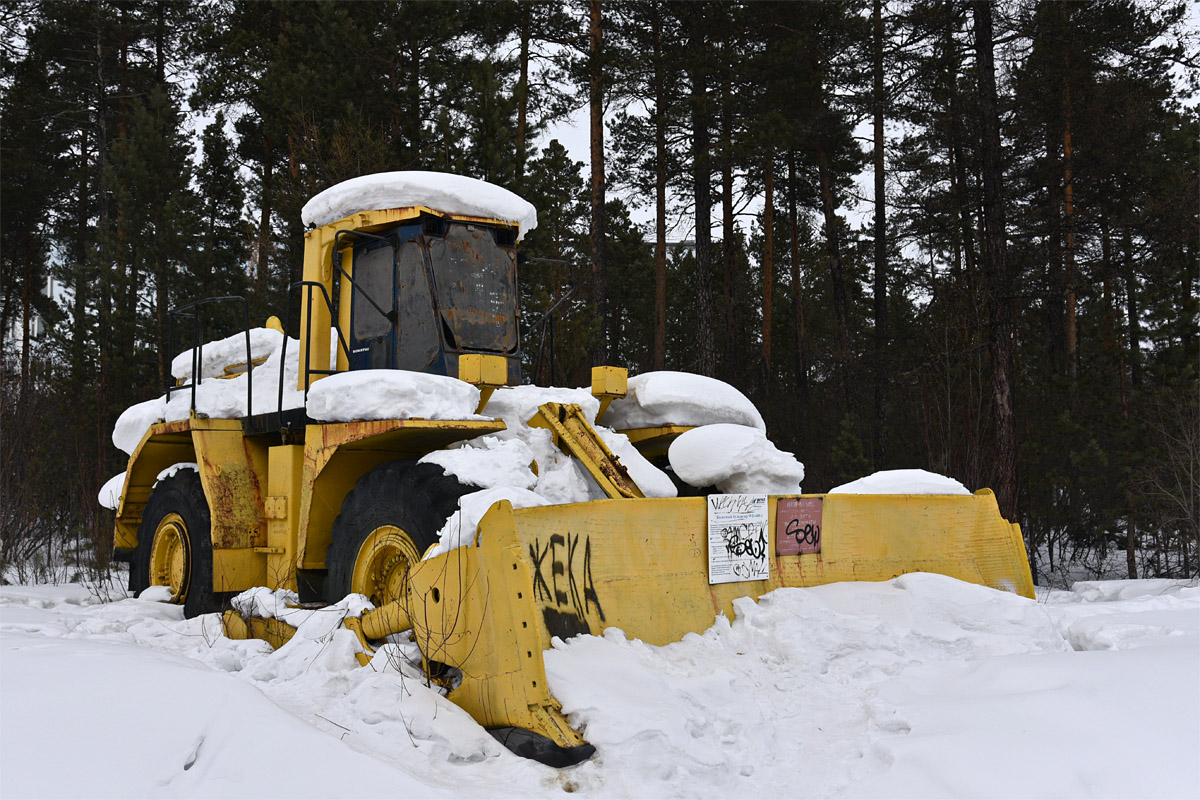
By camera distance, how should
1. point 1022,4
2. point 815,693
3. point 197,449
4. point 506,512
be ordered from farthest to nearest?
point 1022,4
point 197,449
point 815,693
point 506,512

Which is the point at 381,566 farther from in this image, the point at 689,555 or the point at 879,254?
the point at 879,254

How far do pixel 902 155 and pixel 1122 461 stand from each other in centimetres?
1199

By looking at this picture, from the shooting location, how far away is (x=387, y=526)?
5.50 meters

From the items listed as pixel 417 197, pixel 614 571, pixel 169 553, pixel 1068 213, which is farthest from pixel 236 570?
pixel 1068 213

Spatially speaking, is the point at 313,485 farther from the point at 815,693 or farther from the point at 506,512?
the point at 815,693

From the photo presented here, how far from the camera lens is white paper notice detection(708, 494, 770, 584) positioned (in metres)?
5.77

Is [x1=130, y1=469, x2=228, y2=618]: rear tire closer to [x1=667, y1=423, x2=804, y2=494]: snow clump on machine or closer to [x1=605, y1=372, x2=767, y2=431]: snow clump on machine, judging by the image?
[x1=605, y1=372, x2=767, y2=431]: snow clump on machine

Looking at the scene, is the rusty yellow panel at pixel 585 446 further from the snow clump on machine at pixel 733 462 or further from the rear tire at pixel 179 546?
the rear tire at pixel 179 546

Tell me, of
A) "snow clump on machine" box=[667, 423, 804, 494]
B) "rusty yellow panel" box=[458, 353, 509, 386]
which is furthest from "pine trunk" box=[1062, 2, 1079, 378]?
"rusty yellow panel" box=[458, 353, 509, 386]

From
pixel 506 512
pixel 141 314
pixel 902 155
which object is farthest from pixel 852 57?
pixel 506 512

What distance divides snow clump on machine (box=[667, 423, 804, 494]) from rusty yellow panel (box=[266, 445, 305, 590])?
8.39 feet

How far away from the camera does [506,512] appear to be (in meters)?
4.34

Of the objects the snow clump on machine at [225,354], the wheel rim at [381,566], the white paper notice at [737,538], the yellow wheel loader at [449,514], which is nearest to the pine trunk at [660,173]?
the snow clump on machine at [225,354]

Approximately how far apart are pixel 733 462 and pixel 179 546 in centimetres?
438
